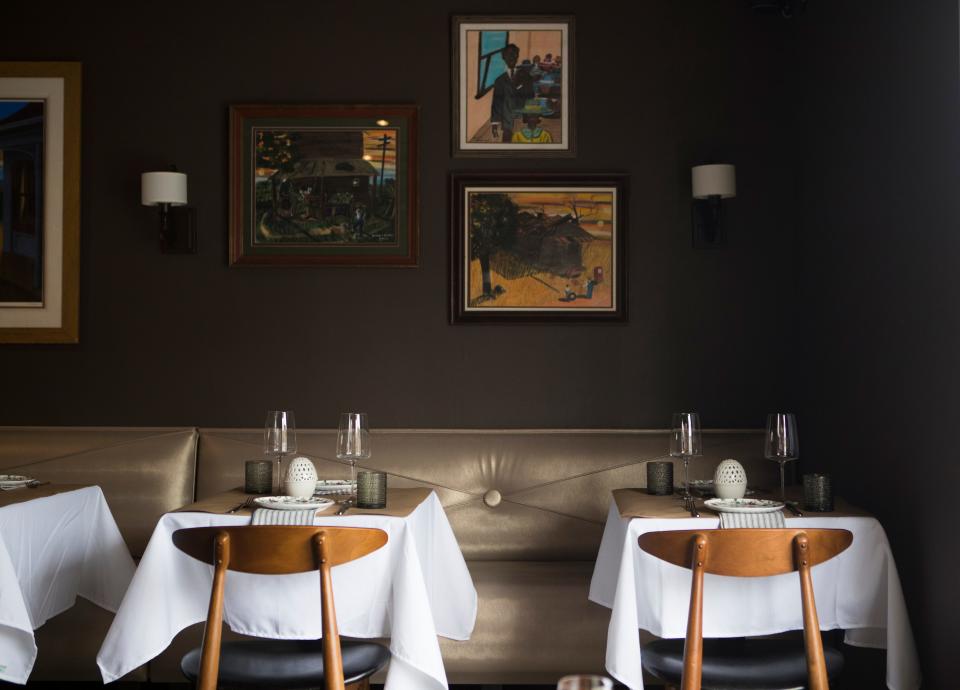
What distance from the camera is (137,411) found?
424 centimetres

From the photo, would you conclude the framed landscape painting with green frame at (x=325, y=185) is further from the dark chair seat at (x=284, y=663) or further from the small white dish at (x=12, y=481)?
the dark chair seat at (x=284, y=663)

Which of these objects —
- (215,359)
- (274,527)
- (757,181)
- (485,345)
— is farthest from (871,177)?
(215,359)

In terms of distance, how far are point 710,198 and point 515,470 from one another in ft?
4.58

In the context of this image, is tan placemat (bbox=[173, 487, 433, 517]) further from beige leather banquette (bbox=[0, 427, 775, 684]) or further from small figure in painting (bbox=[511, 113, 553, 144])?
small figure in painting (bbox=[511, 113, 553, 144])

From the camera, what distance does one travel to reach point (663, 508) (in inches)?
115

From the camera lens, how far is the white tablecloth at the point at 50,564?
9.02ft

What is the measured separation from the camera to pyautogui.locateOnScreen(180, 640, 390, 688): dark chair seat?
2.41m

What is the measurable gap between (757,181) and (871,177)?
91 cm

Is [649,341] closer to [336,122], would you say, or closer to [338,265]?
[338,265]

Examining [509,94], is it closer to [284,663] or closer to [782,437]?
[782,437]

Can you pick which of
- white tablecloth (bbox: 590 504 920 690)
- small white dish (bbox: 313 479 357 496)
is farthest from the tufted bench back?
white tablecloth (bbox: 590 504 920 690)

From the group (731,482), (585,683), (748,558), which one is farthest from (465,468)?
(585,683)

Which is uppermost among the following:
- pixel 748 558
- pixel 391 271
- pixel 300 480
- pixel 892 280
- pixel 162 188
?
pixel 162 188

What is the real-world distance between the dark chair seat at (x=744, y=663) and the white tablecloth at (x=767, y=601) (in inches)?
1.8
